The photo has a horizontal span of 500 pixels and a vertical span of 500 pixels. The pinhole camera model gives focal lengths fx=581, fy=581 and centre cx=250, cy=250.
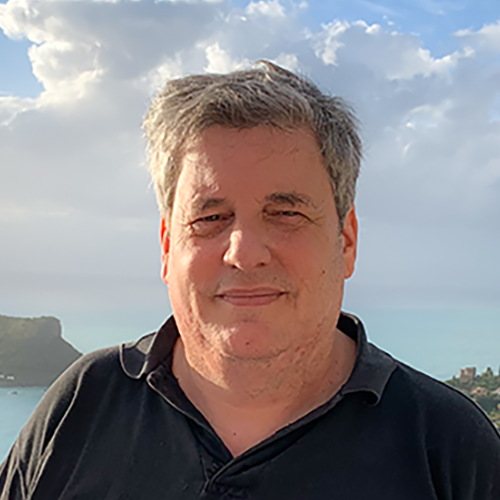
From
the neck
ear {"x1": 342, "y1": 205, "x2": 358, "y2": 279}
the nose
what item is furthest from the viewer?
ear {"x1": 342, "y1": 205, "x2": 358, "y2": 279}

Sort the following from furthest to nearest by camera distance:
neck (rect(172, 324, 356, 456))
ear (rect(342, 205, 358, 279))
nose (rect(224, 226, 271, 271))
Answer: ear (rect(342, 205, 358, 279)) < neck (rect(172, 324, 356, 456)) < nose (rect(224, 226, 271, 271))

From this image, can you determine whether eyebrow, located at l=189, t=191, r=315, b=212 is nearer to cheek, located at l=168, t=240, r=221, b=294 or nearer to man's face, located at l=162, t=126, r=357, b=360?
man's face, located at l=162, t=126, r=357, b=360

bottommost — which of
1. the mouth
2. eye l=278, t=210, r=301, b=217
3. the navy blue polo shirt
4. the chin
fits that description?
the navy blue polo shirt

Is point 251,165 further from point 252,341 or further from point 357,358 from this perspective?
point 357,358

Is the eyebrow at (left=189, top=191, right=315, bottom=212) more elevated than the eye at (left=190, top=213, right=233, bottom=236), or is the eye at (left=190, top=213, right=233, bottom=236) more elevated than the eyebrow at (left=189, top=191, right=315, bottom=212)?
the eyebrow at (left=189, top=191, right=315, bottom=212)

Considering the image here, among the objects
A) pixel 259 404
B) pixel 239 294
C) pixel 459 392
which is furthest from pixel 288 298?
pixel 459 392

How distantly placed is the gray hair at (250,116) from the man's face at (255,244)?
4 centimetres

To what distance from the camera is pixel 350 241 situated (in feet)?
5.64

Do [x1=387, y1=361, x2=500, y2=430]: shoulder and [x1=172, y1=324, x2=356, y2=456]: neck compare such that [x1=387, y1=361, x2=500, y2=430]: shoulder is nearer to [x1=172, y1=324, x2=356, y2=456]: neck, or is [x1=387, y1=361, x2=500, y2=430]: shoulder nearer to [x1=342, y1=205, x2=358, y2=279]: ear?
[x1=172, y1=324, x2=356, y2=456]: neck

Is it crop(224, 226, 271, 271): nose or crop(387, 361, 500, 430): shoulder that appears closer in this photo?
crop(224, 226, 271, 271): nose

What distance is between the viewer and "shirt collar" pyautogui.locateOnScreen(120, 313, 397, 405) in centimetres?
157

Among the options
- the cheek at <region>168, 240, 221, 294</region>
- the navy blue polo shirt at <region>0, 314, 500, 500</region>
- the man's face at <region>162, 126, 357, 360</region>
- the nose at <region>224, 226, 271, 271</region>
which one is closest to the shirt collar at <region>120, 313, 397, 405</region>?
the navy blue polo shirt at <region>0, 314, 500, 500</region>

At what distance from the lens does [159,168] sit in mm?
1688

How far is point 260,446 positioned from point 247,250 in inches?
20.2
